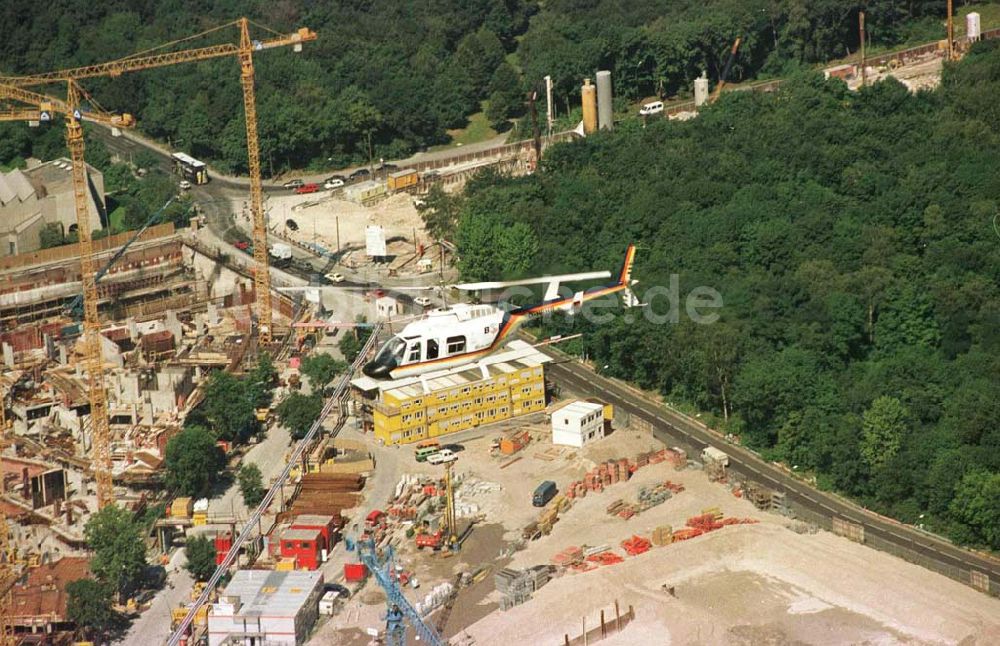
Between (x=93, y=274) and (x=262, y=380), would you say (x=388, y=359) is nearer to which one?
(x=262, y=380)

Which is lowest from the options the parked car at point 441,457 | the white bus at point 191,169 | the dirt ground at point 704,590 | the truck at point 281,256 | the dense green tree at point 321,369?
the dirt ground at point 704,590

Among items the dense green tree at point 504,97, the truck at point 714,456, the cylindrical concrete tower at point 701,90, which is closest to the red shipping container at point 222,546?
the truck at point 714,456

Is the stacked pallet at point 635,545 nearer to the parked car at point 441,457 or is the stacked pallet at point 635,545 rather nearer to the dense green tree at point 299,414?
the parked car at point 441,457

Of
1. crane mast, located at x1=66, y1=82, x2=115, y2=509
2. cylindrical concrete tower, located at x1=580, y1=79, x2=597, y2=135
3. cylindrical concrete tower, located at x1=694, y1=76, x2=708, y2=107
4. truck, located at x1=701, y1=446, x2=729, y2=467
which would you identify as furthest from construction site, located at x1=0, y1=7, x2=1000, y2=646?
cylindrical concrete tower, located at x1=694, y1=76, x2=708, y2=107

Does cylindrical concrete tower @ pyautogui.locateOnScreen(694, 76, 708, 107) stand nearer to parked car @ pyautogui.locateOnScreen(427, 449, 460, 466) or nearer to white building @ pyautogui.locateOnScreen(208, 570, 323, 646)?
parked car @ pyautogui.locateOnScreen(427, 449, 460, 466)

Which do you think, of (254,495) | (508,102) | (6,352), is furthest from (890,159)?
(6,352)

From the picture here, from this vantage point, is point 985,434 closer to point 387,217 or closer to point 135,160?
point 387,217
